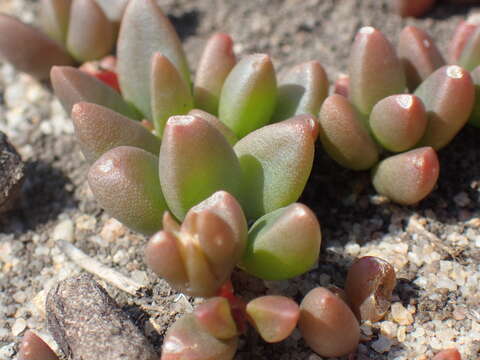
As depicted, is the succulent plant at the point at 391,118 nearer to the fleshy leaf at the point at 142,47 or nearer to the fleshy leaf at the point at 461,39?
the fleshy leaf at the point at 461,39

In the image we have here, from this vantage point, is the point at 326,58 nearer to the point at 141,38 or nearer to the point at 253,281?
the point at 141,38

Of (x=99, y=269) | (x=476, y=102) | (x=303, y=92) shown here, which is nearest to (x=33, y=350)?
(x=99, y=269)

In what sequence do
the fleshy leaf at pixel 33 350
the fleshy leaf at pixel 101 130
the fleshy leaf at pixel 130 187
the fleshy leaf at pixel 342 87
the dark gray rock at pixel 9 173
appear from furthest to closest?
the fleshy leaf at pixel 342 87
the dark gray rock at pixel 9 173
the fleshy leaf at pixel 101 130
the fleshy leaf at pixel 130 187
the fleshy leaf at pixel 33 350

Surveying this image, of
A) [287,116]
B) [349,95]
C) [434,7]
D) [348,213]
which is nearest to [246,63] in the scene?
[287,116]

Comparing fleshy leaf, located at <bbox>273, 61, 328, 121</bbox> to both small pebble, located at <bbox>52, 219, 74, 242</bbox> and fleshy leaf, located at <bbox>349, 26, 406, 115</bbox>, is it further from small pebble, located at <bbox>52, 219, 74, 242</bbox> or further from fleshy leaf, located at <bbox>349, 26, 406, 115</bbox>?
small pebble, located at <bbox>52, 219, 74, 242</bbox>

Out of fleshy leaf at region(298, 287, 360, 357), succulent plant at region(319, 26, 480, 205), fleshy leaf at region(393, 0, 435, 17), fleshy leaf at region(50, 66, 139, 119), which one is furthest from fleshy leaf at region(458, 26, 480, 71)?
fleshy leaf at region(50, 66, 139, 119)

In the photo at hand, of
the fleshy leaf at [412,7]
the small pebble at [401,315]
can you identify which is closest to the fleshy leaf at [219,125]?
the small pebble at [401,315]

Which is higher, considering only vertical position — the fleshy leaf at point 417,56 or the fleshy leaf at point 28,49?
the fleshy leaf at point 28,49
